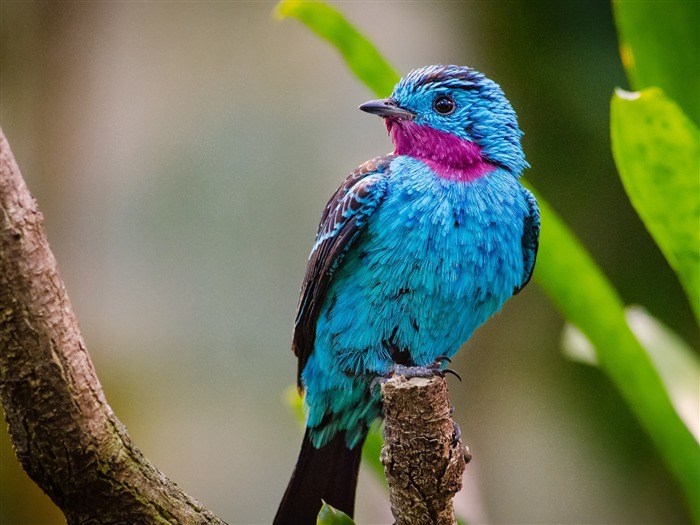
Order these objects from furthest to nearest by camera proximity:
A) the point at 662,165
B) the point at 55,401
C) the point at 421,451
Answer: the point at 662,165 → the point at 421,451 → the point at 55,401

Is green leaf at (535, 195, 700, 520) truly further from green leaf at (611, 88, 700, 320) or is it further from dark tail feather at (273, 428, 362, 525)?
dark tail feather at (273, 428, 362, 525)

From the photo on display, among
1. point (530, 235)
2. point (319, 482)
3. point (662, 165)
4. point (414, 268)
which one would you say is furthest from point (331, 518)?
point (662, 165)

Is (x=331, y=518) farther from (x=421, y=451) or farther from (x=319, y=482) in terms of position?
(x=319, y=482)

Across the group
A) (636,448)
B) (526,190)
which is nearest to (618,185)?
(636,448)

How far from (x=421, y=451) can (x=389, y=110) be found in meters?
0.98

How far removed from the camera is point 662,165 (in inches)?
105

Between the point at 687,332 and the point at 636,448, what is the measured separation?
784mm

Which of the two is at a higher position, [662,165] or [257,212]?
[257,212]

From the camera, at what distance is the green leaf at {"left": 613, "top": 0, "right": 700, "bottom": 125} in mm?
2949

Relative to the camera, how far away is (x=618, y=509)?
541 centimetres

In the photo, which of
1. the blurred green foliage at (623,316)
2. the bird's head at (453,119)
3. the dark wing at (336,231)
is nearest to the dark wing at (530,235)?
the bird's head at (453,119)

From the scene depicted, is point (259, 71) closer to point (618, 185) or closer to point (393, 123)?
point (618, 185)

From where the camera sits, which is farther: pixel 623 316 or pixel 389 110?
pixel 623 316

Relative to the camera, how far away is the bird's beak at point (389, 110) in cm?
248
